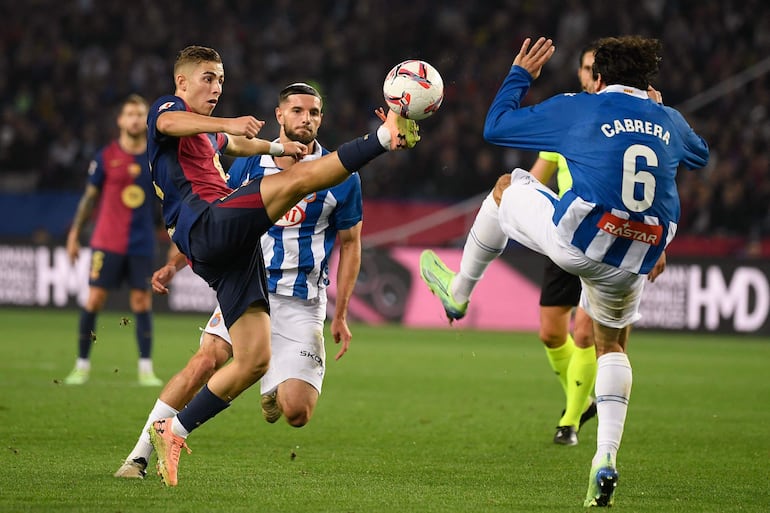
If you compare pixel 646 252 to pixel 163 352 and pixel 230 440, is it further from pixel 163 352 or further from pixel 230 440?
pixel 163 352

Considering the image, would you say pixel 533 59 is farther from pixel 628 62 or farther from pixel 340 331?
pixel 340 331

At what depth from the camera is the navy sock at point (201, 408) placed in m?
5.70

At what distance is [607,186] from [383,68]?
59.0 ft

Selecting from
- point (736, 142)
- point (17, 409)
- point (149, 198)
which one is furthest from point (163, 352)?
point (736, 142)

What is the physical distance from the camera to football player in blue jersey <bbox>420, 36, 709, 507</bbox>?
5.29 meters

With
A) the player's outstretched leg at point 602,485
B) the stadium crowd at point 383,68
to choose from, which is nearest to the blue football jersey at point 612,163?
the player's outstretched leg at point 602,485

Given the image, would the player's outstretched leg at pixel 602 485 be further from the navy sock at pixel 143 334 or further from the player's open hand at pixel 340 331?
the navy sock at pixel 143 334

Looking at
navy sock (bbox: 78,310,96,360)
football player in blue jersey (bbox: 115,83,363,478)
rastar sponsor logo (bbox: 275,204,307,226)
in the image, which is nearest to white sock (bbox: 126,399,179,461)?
football player in blue jersey (bbox: 115,83,363,478)

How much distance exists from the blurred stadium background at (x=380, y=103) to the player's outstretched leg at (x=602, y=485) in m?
11.8

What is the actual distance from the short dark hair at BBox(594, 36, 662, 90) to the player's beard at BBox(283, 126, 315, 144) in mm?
1927

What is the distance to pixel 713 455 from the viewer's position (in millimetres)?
7133

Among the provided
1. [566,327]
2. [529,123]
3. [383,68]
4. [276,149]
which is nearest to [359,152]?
[276,149]

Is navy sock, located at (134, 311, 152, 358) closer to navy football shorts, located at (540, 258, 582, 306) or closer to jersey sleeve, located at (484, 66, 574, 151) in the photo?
navy football shorts, located at (540, 258, 582, 306)

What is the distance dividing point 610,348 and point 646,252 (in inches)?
23.9
